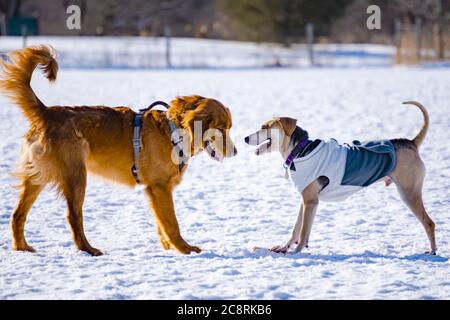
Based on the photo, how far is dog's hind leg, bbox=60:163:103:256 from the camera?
5891 mm

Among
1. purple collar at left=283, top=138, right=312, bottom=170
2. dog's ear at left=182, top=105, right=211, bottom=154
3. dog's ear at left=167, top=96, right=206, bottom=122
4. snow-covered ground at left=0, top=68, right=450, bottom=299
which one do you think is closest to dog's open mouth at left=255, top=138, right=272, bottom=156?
purple collar at left=283, top=138, right=312, bottom=170

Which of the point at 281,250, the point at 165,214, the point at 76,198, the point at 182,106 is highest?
the point at 182,106

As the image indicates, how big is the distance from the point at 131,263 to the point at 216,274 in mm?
765

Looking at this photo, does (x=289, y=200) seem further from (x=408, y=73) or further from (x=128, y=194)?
(x=408, y=73)

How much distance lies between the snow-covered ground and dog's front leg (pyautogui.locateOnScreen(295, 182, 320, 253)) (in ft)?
0.37

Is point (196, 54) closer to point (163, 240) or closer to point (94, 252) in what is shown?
point (163, 240)

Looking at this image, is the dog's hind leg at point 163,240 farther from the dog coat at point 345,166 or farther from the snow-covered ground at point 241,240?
the dog coat at point 345,166

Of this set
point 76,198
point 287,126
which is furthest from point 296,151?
point 76,198

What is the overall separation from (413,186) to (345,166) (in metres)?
0.61

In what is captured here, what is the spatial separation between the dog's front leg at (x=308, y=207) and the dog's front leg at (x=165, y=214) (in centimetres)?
91

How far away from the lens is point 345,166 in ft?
19.5

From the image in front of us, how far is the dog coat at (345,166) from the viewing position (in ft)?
19.4

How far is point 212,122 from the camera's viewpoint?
6.12m

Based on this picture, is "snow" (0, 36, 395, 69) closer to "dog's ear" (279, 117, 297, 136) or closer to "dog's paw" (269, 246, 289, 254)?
"dog's ear" (279, 117, 297, 136)
